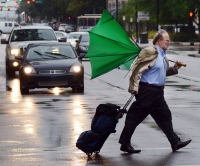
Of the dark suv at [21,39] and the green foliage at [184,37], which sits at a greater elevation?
the dark suv at [21,39]

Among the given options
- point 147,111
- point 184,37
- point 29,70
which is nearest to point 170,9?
point 184,37

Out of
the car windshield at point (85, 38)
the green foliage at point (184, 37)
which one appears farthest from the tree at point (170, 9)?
the car windshield at point (85, 38)

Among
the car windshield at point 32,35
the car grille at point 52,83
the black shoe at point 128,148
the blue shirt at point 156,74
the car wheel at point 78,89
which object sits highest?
the blue shirt at point 156,74

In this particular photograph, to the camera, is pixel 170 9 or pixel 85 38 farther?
pixel 170 9

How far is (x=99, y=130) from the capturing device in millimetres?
9938

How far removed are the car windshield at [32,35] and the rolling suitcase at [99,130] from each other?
19.5 metres

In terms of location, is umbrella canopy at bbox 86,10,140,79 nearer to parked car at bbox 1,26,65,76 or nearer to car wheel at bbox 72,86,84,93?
car wheel at bbox 72,86,84,93

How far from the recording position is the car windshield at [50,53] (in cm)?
2177

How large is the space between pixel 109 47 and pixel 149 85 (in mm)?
1244

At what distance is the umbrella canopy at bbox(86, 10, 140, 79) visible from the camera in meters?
10.9

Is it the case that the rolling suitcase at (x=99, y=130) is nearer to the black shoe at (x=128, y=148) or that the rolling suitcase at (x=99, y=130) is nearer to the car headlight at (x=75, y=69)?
the black shoe at (x=128, y=148)

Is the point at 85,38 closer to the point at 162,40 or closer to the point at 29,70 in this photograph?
the point at 29,70

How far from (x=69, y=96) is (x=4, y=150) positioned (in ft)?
30.6

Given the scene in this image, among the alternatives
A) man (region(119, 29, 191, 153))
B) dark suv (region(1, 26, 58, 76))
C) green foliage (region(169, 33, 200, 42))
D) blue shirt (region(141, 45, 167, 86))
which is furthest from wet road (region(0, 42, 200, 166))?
green foliage (region(169, 33, 200, 42))
